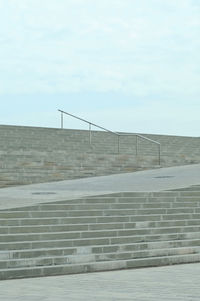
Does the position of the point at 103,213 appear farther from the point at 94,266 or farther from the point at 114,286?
the point at 114,286

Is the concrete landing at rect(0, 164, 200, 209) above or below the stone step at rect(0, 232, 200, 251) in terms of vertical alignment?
above

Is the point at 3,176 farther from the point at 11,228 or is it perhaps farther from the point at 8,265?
the point at 8,265

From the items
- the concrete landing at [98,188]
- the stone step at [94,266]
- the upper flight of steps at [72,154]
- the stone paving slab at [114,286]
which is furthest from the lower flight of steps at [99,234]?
the upper flight of steps at [72,154]

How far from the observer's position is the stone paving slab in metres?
6.83

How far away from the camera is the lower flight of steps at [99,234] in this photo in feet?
29.8

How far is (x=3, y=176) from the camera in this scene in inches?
691

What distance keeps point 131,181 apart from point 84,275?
779 centimetres

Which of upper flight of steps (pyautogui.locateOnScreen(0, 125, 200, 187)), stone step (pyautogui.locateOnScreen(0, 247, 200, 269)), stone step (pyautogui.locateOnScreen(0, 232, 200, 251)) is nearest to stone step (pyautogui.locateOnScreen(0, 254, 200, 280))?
stone step (pyautogui.locateOnScreen(0, 247, 200, 269))

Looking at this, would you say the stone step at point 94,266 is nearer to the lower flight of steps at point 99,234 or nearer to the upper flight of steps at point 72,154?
the lower flight of steps at point 99,234

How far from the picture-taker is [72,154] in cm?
2023

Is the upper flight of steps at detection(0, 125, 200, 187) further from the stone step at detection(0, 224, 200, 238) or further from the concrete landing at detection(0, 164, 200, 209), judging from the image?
the stone step at detection(0, 224, 200, 238)

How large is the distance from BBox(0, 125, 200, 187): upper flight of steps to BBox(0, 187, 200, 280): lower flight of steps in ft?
20.5

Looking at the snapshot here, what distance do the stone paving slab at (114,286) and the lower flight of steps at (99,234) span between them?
42cm

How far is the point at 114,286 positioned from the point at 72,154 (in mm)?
12773
